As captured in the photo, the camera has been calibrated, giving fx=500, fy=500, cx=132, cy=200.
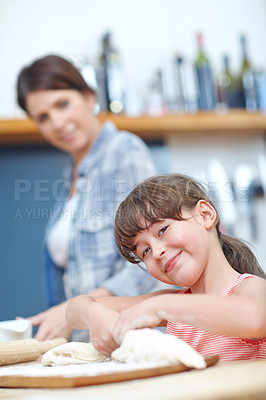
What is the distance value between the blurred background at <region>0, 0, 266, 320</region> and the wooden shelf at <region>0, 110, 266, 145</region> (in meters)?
0.02

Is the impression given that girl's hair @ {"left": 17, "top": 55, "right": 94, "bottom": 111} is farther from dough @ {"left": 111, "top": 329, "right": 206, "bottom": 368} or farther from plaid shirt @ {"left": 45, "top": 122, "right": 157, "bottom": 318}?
dough @ {"left": 111, "top": 329, "right": 206, "bottom": 368}

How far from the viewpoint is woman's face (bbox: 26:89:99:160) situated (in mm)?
1539

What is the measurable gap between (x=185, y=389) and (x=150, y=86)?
77.1 inches

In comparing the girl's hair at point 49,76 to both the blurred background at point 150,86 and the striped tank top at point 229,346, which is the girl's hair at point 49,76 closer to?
the blurred background at point 150,86

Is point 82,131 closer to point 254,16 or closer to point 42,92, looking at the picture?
point 42,92

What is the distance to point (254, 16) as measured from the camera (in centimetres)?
259

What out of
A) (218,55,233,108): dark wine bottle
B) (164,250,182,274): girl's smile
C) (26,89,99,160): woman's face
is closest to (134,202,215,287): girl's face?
(164,250,182,274): girl's smile

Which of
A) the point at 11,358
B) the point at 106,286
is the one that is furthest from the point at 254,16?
the point at 11,358

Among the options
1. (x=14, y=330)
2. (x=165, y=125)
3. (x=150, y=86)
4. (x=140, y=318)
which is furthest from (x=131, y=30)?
(x=140, y=318)

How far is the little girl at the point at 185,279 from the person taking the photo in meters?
0.60

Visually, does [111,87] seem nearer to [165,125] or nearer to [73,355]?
[165,125]

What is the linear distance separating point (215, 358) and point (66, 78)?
115cm

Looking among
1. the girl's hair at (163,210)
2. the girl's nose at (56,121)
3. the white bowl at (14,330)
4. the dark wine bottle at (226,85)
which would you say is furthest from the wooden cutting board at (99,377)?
the dark wine bottle at (226,85)

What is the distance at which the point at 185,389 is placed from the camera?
Result: 41 centimetres
